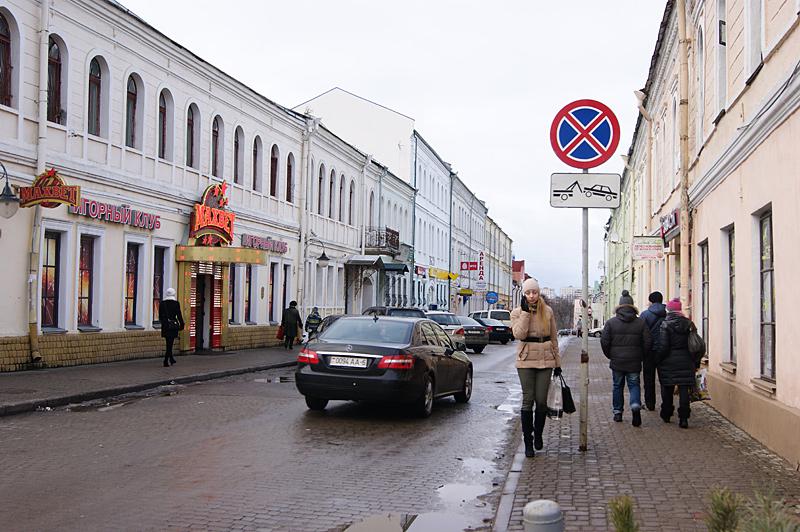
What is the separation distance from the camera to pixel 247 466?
7.99 meters

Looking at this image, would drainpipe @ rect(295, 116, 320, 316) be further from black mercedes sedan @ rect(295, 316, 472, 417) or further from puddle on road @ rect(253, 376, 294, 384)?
black mercedes sedan @ rect(295, 316, 472, 417)

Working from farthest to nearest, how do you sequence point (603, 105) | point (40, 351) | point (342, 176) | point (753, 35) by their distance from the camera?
point (342, 176) < point (40, 351) < point (753, 35) < point (603, 105)

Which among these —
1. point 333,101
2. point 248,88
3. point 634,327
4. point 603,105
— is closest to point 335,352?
point 634,327

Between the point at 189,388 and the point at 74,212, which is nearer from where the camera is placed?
the point at 189,388

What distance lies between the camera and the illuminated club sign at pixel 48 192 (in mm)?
15320

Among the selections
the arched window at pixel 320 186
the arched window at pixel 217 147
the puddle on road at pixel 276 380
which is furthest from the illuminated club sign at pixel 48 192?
the arched window at pixel 320 186

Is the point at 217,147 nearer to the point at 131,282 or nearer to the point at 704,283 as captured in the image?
the point at 131,282

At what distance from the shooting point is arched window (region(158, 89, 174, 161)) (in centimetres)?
2177

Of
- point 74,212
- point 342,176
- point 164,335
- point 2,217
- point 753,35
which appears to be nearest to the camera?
point 753,35

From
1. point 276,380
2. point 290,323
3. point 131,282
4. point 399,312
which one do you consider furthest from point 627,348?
point 290,323

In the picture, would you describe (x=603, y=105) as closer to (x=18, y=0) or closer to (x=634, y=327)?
(x=634, y=327)

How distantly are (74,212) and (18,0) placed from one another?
418cm

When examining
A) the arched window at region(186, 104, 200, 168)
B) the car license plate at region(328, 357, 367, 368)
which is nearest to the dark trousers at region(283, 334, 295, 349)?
the arched window at region(186, 104, 200, 168)

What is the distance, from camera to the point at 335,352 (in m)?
11.5
